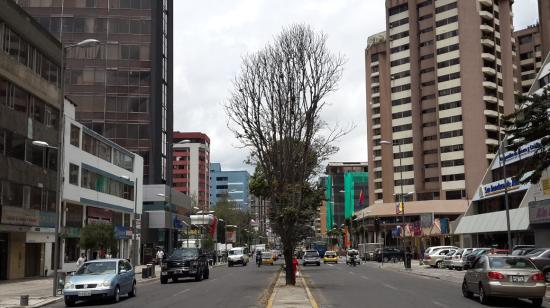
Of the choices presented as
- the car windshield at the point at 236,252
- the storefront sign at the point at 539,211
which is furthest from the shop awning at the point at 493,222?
the car windshield at the point at 236,252

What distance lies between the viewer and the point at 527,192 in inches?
2010

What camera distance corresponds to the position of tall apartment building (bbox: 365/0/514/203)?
10400cm

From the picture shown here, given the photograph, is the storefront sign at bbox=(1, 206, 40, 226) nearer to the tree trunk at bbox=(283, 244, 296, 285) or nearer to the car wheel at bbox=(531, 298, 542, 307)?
the tree trunk at bbox=(283, 244, 296, 285)

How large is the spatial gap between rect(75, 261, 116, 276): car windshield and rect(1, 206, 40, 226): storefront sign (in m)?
16.0

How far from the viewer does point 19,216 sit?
127ft

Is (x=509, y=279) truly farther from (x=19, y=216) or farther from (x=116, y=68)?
(x=116, y=68)

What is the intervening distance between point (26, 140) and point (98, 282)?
22678mm

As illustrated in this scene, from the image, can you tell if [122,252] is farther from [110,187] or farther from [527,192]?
[527,192]

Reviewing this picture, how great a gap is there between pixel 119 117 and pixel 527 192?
5501 cm

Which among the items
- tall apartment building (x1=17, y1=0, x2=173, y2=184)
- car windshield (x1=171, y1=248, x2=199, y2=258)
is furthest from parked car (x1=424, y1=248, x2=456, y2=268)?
tall apartment building (x1=17, y1=0, x2=173, y2=184)

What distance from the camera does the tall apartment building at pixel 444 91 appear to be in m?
104

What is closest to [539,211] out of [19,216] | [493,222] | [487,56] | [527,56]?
[493,222]

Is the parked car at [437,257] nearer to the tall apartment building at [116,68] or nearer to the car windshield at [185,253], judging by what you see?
the car windshield at [185,253]

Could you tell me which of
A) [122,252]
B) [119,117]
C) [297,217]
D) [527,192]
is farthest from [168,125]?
[297,217]
